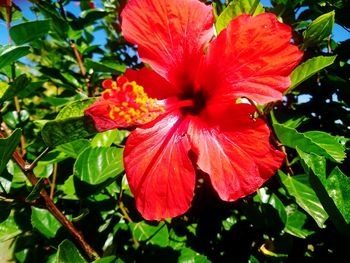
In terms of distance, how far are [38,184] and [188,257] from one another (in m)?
0.65

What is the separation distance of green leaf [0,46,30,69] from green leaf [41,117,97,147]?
0.38 metres

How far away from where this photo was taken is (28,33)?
1271 mm

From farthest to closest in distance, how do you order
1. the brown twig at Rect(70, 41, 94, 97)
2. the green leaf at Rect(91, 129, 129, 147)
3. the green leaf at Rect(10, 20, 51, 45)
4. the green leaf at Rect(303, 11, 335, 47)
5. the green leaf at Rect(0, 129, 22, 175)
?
1. the brown twig at Rect(70, 41, 94, 97)
2. the green leaf at Rect(91, 129, 129, 147)
3. the green leaf at Rect(10, 20, 51, 45)
4. the green leaf at Rect(303, 11, 335, 47)
5. the green leaf at Rect(0, 129, 22, 175)

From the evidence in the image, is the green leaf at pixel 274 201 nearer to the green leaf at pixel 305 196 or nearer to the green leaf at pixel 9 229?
the green leaf at pixel 305 196

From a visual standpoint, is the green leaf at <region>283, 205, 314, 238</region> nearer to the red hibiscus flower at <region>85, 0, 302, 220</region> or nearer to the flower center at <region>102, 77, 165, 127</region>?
the red hibiscus flower at <region>85, 0, 302, 220</region>

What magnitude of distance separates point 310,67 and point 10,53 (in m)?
1.06

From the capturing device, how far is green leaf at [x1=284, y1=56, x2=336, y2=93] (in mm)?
1031

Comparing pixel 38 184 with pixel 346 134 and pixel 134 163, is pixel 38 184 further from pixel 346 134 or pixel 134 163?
pixel 346 134

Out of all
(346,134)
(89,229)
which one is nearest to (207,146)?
(89,229)

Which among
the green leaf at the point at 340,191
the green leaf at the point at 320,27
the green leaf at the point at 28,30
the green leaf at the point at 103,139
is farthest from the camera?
the green leaf at the point at 103,139

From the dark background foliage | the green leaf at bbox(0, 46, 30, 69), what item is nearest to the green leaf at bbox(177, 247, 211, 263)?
the dark background foliage

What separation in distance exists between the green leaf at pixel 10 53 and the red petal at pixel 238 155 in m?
0.72

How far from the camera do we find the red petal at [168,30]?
1.05 metres

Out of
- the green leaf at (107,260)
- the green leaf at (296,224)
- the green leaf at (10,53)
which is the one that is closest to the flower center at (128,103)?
the green leaf at (10,53)
